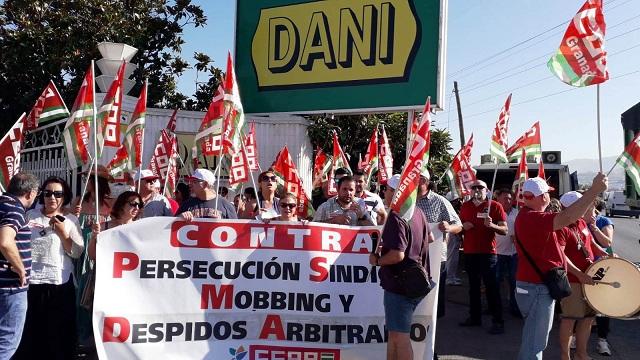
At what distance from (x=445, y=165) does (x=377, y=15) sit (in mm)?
8168

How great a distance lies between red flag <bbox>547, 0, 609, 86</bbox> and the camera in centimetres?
496

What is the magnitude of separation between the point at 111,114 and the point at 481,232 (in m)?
4.74

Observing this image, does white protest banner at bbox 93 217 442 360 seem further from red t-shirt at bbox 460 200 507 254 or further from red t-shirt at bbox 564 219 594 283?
red t-shirt at bbox 460 200 507 254

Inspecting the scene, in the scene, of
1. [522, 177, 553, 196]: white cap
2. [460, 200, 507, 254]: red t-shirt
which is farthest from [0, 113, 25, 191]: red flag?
[460, 200, 507, 254]: red t-shirt

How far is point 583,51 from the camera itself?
197 inches

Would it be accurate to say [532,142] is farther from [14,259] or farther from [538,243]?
[14,259]

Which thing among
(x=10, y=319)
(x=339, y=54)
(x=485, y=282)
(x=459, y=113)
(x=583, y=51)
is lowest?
(x=485, y=282)

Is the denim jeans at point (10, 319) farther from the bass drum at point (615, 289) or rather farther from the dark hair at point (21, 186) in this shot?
the bass drum at point (615, 289)

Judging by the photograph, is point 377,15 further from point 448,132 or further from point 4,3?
point 4,3

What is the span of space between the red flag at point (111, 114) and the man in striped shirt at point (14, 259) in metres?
1.57

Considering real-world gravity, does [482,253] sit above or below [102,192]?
below

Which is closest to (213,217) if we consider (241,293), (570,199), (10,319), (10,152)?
(241,293)

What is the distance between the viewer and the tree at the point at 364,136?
1334 centimetres

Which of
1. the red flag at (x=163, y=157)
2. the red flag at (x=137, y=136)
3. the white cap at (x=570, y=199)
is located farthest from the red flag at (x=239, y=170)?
the white cap at (x=570, y=199)
